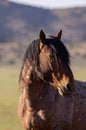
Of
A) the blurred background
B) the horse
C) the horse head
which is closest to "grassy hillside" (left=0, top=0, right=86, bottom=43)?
the blurred background

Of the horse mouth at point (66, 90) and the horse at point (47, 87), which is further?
the horse at point (47, 87)

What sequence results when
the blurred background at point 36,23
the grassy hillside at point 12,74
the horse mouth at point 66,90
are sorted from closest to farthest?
the horse mouth at point 66,90 < the grassy hillside at point 12,74 < the blurred background at point 36,23

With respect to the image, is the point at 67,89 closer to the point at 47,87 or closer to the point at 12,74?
the point at 47,87

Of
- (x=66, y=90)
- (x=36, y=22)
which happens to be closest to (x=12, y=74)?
(x=66, y=90)

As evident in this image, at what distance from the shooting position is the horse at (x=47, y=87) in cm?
775

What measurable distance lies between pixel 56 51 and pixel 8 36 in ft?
301

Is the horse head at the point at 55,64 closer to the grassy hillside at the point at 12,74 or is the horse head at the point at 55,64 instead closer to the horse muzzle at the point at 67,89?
the horse muzzle at the point at 67,89

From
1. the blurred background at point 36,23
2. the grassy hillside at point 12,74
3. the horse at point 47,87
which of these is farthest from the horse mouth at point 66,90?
the blurred background at point 36,23

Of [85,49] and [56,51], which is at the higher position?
[56,51]

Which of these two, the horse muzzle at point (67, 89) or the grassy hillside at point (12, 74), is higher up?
the horse muzzle at point (67, 89)

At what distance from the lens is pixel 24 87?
329 inches

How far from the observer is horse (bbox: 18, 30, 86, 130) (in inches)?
305

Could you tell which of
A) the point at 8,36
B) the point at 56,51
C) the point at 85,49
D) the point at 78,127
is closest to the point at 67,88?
the point at 56,51

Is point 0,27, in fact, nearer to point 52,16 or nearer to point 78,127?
point 52,16
